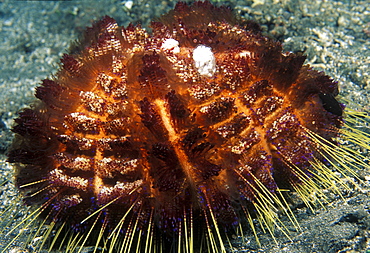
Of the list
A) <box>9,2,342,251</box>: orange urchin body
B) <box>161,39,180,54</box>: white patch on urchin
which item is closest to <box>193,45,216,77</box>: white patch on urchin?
<box>9,2,342,251</box>: orange urchin body

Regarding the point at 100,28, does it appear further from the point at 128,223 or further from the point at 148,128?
the point at 128,223

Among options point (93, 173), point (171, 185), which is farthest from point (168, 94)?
point (93, 173)

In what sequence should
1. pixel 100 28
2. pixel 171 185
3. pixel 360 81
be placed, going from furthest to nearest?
1. pixel 360 81
2. pixel 100 28
3. pixel 171 185

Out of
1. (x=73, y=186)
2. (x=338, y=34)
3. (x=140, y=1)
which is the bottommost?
(x=73, y=186)

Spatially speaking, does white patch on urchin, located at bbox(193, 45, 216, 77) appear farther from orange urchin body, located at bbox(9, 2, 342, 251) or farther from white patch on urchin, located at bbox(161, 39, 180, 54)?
white patch on urchin, located at bbox(161, 39, 180, 54)

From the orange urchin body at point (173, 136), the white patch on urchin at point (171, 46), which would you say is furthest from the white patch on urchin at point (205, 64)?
the white patch on urchin at point (171, 46)

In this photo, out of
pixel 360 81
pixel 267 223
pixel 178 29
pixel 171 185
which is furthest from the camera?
pixel 360 81
